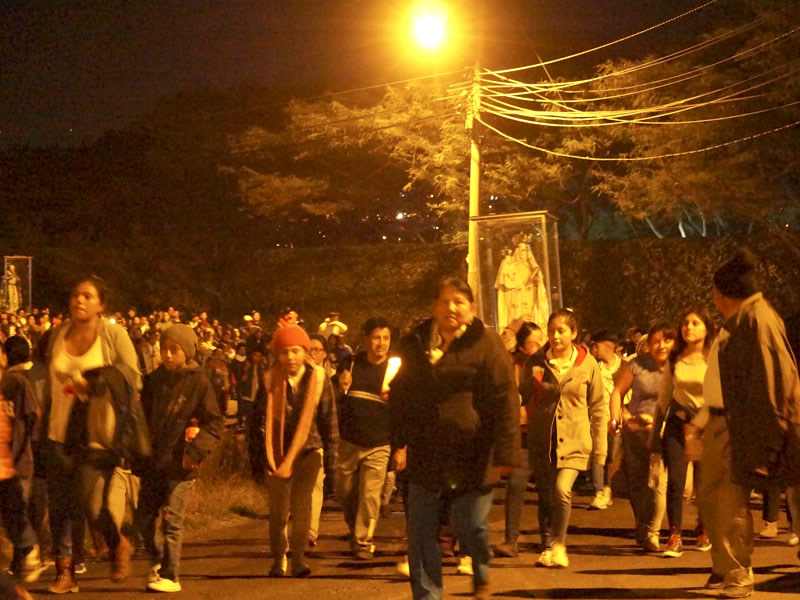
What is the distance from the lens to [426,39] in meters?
18.7

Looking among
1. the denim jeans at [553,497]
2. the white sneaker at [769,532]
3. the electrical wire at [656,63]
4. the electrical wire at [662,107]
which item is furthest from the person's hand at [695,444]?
the electrical wire at [662,107]

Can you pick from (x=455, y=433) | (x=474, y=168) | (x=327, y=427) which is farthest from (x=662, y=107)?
(x=455, y=433)

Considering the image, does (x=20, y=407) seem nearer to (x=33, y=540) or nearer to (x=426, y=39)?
(x=33, y=540)

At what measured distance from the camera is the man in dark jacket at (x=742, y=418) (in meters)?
6.37

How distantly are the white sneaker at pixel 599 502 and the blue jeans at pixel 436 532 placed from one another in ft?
19.1

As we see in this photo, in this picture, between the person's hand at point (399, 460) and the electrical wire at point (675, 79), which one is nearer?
the person's hand at point (399, 460)

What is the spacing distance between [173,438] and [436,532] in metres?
2.25

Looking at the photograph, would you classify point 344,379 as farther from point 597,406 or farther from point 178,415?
point 178,415

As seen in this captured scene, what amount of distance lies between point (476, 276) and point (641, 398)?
30.8 ft

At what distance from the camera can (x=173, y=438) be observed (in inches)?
296

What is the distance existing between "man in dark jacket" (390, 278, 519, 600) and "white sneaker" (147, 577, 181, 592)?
225 centimetres

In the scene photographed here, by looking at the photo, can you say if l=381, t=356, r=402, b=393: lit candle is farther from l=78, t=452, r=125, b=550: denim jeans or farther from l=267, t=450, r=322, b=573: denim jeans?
l=78, t=452, r=125, b=550: denim jeans

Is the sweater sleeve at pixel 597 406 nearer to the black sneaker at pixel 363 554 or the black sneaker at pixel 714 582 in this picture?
the black sneaker at pixel 714 582

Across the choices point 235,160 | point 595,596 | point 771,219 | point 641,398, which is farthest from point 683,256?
point 595,596
